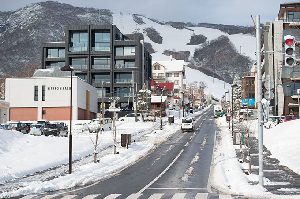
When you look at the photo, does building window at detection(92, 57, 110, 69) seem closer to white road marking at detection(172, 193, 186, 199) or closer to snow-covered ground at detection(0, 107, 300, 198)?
snow-covered ground at detection(0, 107, 300, 198)

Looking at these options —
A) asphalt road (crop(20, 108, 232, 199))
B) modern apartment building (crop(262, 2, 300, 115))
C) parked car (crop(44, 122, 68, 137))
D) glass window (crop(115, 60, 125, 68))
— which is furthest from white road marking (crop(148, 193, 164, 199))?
glass window (crop(115, 60, 125, 68))

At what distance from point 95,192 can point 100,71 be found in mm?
75143

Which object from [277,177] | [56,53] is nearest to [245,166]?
[277,177]

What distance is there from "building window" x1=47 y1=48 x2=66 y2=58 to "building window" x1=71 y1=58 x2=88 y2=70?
4.21 meters

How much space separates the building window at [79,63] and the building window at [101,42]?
4149 millimetres

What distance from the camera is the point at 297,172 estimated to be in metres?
19.5

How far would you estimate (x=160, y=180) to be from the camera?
59.7ft

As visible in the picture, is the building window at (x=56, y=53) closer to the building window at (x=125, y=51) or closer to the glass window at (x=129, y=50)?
the building window at (x=125, y=51)

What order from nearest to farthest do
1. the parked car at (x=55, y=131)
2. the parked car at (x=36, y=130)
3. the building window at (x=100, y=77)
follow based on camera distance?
1. the parked car at (x=55, y=131)
2. the parked car at (x=36, y=130)
3. the building window at (x=100, y=77)

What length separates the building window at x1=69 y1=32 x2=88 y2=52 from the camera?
89100mm

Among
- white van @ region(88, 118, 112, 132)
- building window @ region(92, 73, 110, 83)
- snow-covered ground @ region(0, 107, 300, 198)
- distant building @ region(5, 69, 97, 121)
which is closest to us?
snow-covered ground @ region(0, 107, 300, 198)

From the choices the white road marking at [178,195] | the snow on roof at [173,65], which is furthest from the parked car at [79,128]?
the snow on roof at [173,65]

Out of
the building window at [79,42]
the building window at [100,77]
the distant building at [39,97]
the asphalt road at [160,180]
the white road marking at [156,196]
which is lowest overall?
the asphalt road at [160,180]

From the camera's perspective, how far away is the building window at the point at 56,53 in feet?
300
